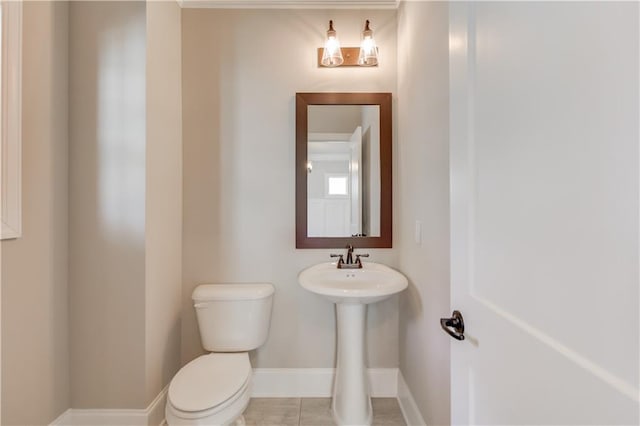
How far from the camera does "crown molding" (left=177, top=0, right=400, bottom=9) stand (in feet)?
6.86

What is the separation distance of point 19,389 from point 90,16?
186cm

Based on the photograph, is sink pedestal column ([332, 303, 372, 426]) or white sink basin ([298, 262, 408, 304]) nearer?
white sink basin ([298, 262, 408, 304])

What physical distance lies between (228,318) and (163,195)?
0.82 meters

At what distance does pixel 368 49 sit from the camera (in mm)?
2023

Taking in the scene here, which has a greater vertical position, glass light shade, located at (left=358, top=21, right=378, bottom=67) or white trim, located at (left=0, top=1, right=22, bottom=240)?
glass light shade, located at (left=358, top=21, right=378, bottom=67)

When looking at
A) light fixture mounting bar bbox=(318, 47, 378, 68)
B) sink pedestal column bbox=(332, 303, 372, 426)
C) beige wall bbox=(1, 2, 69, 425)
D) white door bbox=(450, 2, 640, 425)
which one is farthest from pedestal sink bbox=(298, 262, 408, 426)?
light fixture mounting bar bbox=(318, 47, 378, 68)

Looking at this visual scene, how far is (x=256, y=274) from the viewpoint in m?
2.14

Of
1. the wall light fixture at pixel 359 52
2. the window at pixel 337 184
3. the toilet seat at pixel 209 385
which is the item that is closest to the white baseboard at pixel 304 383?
the toilet seat at pixel 209 385

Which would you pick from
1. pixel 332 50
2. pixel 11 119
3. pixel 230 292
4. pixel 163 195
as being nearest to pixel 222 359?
pixel 230 292

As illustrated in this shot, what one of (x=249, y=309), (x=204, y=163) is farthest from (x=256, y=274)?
Result: (x=204, y=163)

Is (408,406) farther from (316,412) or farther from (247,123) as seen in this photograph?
(247,123)

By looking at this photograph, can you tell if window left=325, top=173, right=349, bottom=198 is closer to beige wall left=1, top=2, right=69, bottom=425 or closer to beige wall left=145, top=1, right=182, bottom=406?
beige wall left=145, top=1, right=182, bottom=406

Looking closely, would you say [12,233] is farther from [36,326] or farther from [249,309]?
[249,309]

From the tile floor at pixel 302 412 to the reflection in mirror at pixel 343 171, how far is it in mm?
1070
